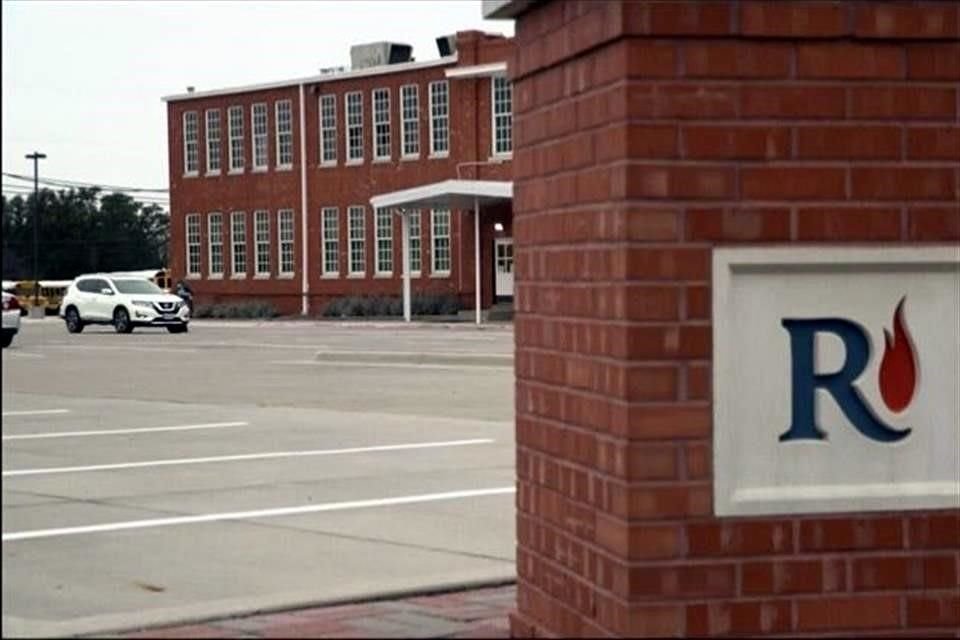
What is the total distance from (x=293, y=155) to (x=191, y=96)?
4.13 meters

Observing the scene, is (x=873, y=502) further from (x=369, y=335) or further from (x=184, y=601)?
(x=369, y=335)

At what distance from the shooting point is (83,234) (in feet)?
116

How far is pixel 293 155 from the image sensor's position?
62.8 m

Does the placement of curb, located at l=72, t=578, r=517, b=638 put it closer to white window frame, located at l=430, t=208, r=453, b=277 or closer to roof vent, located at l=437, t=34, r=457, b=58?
white window frame, located at l=430, t=208, r=453, b=277

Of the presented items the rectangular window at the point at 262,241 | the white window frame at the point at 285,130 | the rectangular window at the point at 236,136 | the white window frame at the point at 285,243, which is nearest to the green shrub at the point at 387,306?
the white window frame at the point at 285,243

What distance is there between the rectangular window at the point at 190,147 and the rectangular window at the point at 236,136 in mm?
1472

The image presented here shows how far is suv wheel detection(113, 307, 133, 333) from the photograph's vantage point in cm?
4531

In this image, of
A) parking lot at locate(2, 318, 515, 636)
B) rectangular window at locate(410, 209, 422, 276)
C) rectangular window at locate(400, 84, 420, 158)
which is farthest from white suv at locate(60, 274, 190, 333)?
parking lot at locate(2, 318, 515, 636)

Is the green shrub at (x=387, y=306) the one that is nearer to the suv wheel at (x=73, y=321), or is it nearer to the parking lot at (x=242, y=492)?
the suv wheel at (x=73, y=321)

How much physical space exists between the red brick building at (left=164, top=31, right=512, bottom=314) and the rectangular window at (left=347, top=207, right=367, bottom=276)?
48 mm

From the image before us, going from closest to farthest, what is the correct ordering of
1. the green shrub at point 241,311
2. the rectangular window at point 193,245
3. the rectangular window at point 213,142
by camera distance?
the green shrub at point 241,311, the rectangular window at point 213,142, the rectangular window at point 193,245

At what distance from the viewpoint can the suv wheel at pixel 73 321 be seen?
45.6 metres

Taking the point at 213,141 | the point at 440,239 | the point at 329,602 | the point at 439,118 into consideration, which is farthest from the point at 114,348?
the point at 213,141

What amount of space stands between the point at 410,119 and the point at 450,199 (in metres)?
7.19
